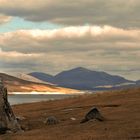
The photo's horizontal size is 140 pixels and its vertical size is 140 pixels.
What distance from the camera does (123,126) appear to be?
40.9m

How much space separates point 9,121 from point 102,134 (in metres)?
12.9

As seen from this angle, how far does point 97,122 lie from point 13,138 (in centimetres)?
1063

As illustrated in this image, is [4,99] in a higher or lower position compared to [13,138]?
higher

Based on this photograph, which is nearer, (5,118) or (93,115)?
(5,118)

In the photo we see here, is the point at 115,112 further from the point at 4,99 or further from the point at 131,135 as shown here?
the point at 131,135

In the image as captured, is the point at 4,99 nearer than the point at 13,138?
No

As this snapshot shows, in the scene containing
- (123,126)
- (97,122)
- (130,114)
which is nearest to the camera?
(123,126)

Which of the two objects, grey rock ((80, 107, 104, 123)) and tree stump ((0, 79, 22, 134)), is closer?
tree stump ((0, 79, 22, 134))

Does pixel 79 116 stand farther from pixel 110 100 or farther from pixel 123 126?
pixel 110 100

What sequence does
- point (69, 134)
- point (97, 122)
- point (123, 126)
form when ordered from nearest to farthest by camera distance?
point (69, 134)
point (123, 126)
point (97, 122)

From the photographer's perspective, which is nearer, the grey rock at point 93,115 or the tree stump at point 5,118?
the tree stump at point 5,118

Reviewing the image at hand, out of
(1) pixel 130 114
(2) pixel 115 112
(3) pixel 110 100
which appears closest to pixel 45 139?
(1) pixel 130 114

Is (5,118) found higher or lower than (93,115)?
higher

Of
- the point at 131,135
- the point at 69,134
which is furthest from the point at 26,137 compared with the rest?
the point at 131,135
